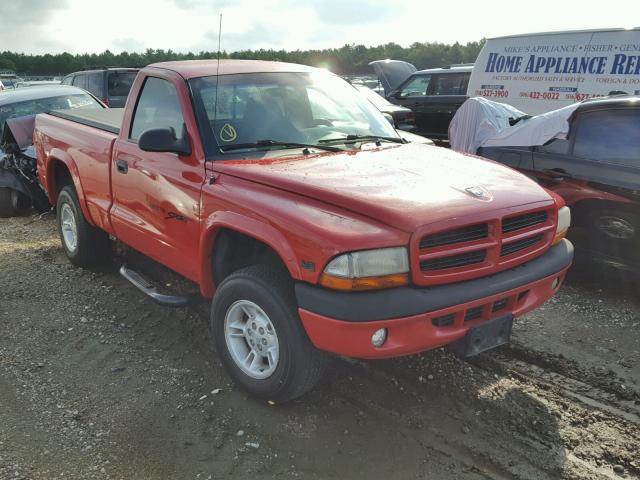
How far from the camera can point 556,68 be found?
8898 mm

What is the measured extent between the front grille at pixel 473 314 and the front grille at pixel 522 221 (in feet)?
1.43

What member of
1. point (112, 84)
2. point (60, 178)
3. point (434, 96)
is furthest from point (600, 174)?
point (112, 84)

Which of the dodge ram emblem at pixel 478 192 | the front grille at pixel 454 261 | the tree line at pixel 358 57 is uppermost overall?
the tree line at pixel 358 57

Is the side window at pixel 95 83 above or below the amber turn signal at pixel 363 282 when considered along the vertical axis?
above

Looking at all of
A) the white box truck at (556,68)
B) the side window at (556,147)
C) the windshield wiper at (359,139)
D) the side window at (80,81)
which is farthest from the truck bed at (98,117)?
the side window at (80,81)

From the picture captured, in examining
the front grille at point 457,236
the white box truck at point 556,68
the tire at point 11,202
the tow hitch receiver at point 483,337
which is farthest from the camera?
the white box truck at point 556,68

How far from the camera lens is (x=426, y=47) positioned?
50406 mm

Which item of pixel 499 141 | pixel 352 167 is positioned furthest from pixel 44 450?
pixel 499 141

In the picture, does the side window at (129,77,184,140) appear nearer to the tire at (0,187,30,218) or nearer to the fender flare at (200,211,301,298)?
the fender flare at (200,211,301,298)

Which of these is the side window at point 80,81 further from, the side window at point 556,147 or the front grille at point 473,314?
the front grille at point 473,314

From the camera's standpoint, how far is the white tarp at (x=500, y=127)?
17.4ft

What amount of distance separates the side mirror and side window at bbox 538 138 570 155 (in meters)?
3.45

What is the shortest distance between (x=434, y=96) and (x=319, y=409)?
972 cm

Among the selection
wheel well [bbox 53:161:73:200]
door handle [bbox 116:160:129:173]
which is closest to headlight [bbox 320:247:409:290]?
door handle [bbox 116:160:129:173]
